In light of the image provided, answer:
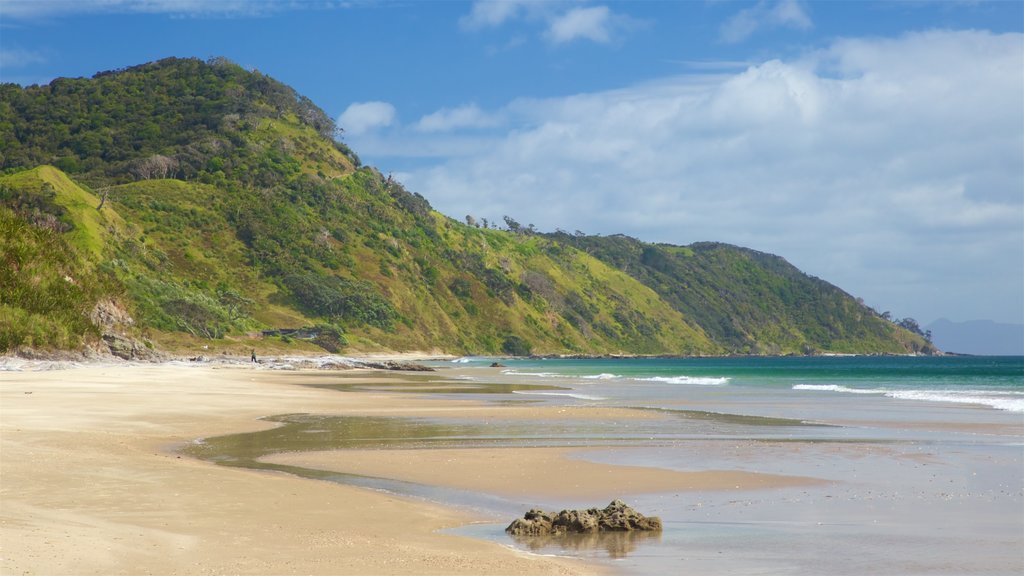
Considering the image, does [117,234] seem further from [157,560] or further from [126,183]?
[157,560]

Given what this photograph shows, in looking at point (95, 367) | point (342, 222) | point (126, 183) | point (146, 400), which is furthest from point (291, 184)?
point (146, 400)

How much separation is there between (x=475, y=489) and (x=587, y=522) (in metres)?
3.92

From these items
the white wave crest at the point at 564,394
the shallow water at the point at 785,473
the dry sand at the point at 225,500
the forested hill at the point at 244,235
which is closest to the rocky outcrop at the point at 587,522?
the shallow water at the point at 785,473

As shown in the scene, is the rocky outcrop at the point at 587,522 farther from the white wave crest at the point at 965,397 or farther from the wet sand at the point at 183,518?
the white wave crest at the point at 965,397

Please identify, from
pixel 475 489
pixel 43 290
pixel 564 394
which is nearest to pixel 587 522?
pixel 475 489

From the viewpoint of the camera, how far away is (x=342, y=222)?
493ft

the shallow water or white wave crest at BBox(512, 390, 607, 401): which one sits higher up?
white wave crest at BBox(512, 390, 607, 401)

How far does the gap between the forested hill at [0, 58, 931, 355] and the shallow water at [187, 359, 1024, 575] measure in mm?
43813

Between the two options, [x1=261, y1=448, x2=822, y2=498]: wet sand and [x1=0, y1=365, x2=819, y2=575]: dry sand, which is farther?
[x1=261, y1=448, x2=822, y2=498]: wet sand

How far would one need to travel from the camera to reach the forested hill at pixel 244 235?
317 ft

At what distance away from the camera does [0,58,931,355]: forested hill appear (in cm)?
9656

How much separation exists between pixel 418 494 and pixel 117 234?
103m

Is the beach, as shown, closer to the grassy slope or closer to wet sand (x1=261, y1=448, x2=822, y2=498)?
wet sand (x1=261, y1=448, x2=822, y2=498)

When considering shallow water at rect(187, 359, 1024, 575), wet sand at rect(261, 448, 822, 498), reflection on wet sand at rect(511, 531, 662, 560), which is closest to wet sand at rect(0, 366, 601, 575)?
reflection on wet sand at rect(511, 531, 662, 560)
